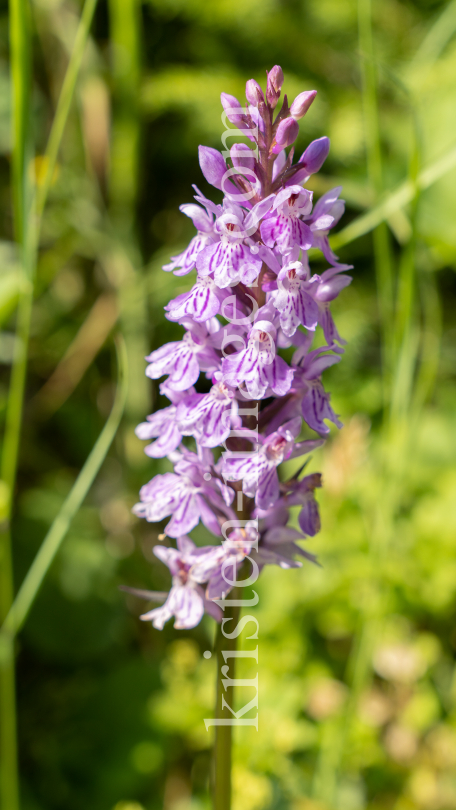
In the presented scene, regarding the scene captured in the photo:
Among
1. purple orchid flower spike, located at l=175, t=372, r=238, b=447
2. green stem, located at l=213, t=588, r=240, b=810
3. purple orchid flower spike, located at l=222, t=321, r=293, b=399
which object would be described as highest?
purple orchid flower spike, located at l=222, t=321, r=293, b=399

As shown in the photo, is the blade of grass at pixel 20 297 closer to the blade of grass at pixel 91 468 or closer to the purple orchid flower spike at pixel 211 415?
the blade of grass at pixel 91 468

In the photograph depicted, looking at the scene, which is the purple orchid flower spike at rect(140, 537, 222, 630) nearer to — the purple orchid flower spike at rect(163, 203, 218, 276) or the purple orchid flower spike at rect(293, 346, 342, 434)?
the purple orchid flower spike at rect(293, 346, 342, 434)

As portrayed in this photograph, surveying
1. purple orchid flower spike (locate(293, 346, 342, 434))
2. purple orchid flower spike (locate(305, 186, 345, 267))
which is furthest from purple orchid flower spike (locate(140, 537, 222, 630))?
purple orchid flower spike (locate(305, 186, 345, 267))

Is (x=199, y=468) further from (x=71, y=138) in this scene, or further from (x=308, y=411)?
(x=71, y=138)

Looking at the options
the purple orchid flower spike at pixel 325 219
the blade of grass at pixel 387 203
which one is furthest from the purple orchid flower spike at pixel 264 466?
the blade of grass at pixel 387 203

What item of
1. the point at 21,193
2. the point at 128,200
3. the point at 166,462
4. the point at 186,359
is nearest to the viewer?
the point at 186,359

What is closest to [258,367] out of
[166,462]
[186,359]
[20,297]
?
[186,359]

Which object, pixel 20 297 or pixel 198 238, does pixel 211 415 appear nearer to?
pixel 198 238
